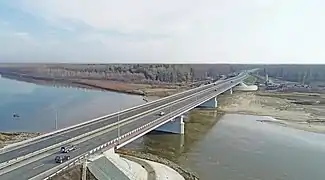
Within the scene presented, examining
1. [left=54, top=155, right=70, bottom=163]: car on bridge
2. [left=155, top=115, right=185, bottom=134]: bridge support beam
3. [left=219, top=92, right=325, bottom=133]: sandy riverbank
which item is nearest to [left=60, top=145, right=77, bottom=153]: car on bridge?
[left=54, top=155, right=70, bottom=163]: car on bridge

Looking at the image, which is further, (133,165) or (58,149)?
(133,165)

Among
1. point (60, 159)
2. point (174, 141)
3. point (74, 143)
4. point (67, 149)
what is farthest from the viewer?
point (174, 141)

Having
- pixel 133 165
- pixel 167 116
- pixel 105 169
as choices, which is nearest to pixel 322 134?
pixel 167 116

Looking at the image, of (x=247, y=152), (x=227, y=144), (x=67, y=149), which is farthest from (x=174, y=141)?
(x=67, y=149)

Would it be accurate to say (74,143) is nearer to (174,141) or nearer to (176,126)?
(174,141)

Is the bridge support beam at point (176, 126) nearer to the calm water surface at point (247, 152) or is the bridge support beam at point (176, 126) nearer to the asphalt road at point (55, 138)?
the calm water surface at point (247, 152)

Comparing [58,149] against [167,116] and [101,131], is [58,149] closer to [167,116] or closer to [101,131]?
[101,131]
